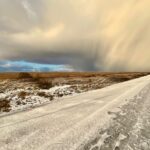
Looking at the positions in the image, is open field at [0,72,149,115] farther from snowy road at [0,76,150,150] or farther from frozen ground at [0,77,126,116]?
snowy road at [0,76,150,150]

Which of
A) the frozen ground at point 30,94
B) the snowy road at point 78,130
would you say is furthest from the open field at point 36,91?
the snowy road at point 78,130

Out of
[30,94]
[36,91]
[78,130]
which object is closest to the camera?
[78,130]

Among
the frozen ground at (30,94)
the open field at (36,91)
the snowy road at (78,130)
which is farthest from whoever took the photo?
the open field at (36,91)

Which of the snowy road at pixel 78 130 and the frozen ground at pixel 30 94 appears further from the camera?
the frozen ground at pixel 30 94

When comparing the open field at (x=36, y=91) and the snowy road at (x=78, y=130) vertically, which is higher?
the snowy road at (x=78, y=130)

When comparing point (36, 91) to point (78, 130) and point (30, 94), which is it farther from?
point (78, 130)

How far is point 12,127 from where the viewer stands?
9.26 m

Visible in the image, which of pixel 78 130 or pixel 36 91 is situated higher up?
pixel 78 130

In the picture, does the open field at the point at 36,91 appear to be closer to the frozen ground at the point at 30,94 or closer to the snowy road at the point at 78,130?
the frozen ground at the point at 30,94

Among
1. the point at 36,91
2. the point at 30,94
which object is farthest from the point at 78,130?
the point at 36,91

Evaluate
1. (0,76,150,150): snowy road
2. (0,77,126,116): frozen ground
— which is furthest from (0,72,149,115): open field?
(0,76,150,150): snowy road

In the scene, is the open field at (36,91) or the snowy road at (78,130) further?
the open field at (36,91)

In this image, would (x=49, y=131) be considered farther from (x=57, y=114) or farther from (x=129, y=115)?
(x=129, y=115)

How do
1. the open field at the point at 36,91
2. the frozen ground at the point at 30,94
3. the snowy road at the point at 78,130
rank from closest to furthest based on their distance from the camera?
the snowy road at the point at 78,130 → the frozen ground at the point at 30,94 → the open field at the point at 36,91
